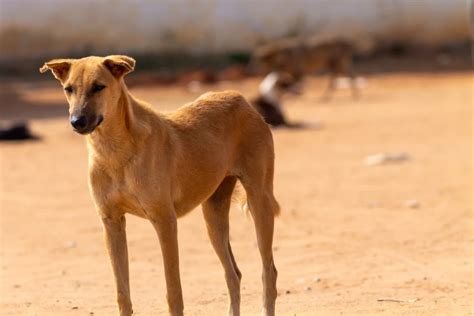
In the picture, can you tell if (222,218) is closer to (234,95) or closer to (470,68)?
(234,95)

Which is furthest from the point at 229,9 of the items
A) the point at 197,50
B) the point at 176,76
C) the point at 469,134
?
the point at 469,134

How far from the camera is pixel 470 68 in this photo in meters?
29.6

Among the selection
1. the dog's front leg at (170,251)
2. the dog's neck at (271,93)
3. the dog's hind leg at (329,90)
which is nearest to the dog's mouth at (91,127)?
the dog's front leg at (170,251)

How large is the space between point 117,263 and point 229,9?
85.4ft

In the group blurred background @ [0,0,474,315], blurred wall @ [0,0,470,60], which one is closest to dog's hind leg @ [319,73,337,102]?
blurred background @ [0,0,474,315]

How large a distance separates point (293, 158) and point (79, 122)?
980 centimetres

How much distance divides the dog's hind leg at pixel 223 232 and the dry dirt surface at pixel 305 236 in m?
0.37

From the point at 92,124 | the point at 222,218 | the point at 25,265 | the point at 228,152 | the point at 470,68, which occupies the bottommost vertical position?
the point at 470,68

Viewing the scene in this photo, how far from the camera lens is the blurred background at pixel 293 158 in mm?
8688

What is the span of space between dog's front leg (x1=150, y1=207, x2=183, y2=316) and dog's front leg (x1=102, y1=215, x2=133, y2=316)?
1.08ft

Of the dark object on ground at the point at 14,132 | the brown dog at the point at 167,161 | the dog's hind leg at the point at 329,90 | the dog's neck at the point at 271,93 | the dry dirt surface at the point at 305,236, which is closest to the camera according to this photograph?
the brown dog at the point at 167,161

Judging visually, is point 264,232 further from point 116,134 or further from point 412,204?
point 412,204

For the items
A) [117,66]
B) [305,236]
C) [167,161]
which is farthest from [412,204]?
[117,66]

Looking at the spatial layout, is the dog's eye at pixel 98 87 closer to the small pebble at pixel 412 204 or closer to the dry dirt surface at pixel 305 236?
the dry dirt surface at pixel 305 236
